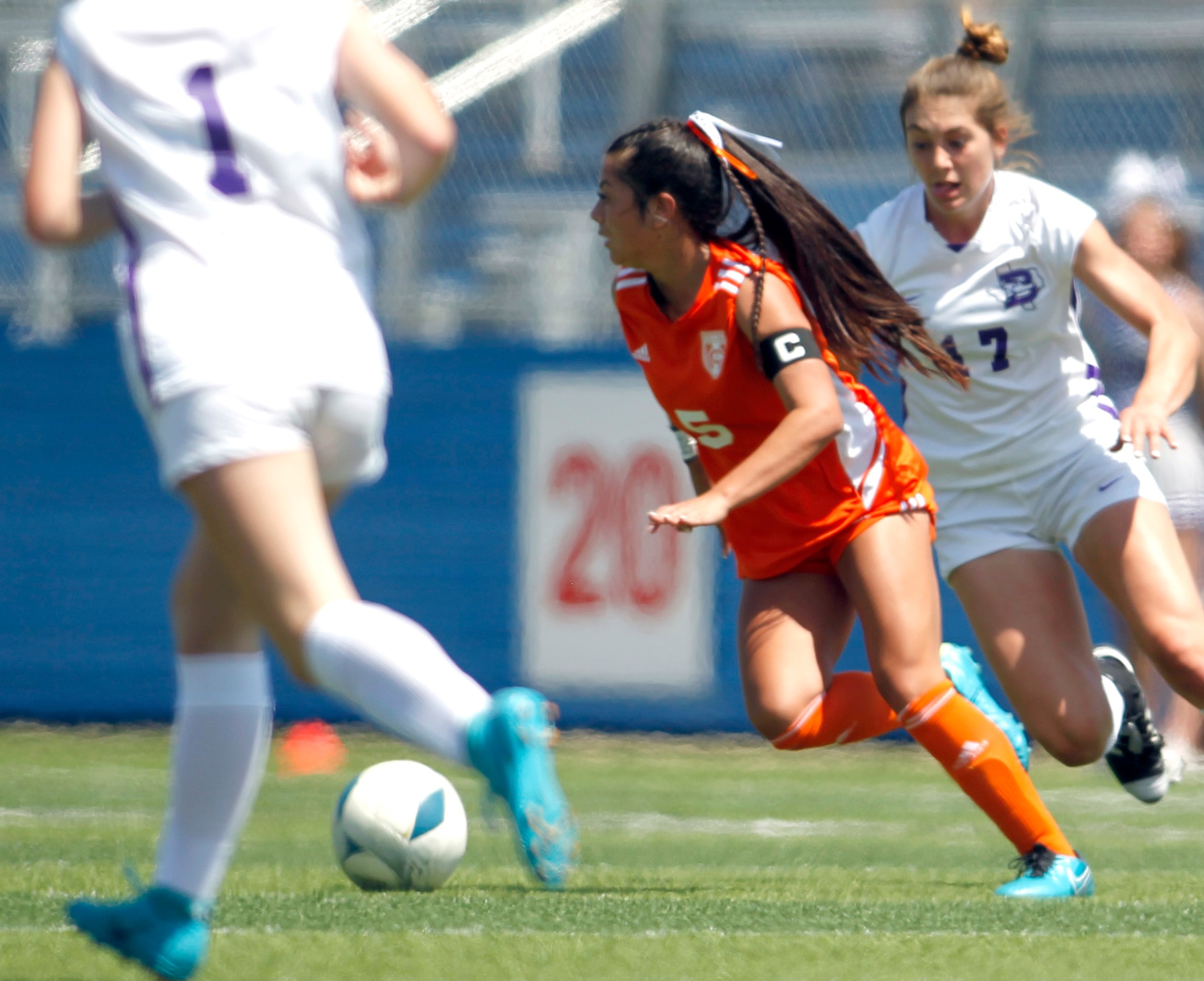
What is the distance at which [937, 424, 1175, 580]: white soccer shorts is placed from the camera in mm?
4754

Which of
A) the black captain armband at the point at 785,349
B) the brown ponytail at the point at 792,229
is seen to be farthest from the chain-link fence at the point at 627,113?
the black captain armband at the point at 785,349

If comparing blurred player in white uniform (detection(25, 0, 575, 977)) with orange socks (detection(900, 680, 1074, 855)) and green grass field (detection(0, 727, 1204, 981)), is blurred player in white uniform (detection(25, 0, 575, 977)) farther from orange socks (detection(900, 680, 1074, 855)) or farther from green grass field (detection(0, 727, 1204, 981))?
orange socks (detection(900, 680, 1074, 855))

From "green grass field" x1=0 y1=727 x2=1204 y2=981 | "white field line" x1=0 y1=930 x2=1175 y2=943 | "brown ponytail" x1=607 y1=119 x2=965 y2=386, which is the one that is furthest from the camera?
"brown ponytail" x1=607 y1=119 x2=965 y2=386

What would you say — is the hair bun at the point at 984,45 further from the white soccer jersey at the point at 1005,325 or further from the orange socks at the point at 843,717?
the orange socks at the point at 843,717

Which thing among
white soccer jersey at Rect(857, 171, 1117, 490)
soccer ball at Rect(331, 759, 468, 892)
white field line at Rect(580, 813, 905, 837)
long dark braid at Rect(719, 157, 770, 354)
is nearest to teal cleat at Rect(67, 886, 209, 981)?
soccer ball at Rect(331, 759, 468, 892)

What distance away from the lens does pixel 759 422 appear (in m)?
4.63

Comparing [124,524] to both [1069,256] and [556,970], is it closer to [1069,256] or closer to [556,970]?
[1069,256]

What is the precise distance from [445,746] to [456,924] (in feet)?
3.99

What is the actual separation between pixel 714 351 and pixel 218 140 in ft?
6.41

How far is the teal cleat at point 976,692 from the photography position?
5.05 m

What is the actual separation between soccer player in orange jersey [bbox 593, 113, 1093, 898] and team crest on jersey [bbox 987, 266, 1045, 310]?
339 millimetres

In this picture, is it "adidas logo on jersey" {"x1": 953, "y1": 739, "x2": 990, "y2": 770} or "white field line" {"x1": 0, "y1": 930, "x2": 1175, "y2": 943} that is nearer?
"white field line" {"x1": 0, "y1": 930, "x2": 1175, "y2": 943}

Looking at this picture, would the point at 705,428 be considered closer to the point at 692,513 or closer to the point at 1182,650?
the point at 692,513

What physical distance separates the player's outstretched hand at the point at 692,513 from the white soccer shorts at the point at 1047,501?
1.18m
